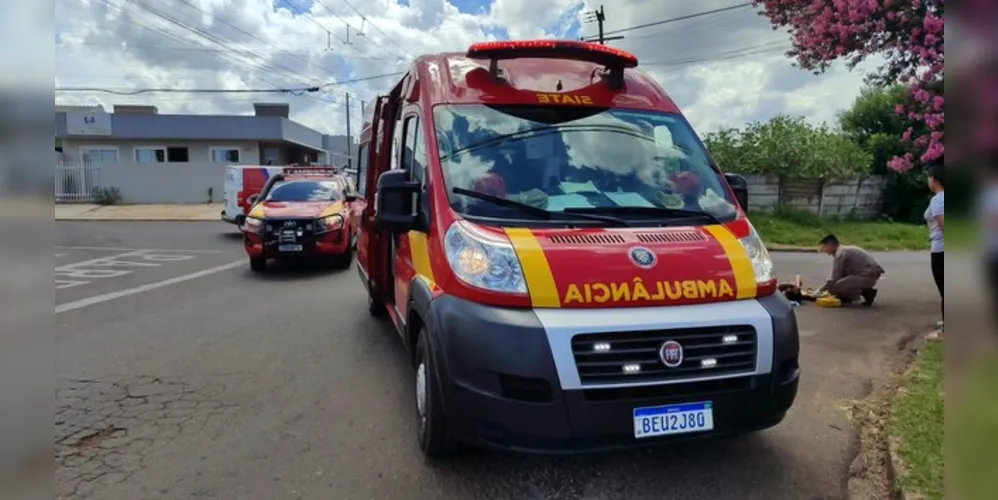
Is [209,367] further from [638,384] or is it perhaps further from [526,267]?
[638,384]

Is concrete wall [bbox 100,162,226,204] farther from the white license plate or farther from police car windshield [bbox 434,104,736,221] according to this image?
the white license plate

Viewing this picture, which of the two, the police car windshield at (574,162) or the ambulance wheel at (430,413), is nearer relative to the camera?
the ambulance wheel at (430,413)

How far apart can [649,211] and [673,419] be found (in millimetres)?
1255

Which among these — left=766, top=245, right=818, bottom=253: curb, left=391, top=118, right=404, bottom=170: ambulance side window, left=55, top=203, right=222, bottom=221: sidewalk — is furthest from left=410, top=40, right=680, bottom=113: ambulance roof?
left=55, top=203, right=222, bottom=221: sidewalk

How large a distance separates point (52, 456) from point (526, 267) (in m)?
2.19

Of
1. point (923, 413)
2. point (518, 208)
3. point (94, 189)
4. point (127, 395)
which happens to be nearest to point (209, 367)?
point (127, 395)

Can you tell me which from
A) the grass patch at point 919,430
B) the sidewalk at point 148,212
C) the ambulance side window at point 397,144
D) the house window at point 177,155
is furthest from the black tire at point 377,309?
the house window at point 177,155

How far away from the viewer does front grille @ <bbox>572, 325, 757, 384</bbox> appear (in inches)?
118

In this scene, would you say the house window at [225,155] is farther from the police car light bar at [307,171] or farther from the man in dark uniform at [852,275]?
the man in dark uniform at [852,275]

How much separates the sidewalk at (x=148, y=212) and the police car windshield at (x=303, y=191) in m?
13.2

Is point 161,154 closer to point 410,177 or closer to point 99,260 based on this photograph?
point 99,260

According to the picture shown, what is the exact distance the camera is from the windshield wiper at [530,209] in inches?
142

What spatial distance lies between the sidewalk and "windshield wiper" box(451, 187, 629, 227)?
883 inches

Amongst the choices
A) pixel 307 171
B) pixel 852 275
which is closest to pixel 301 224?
pixel 307 171
